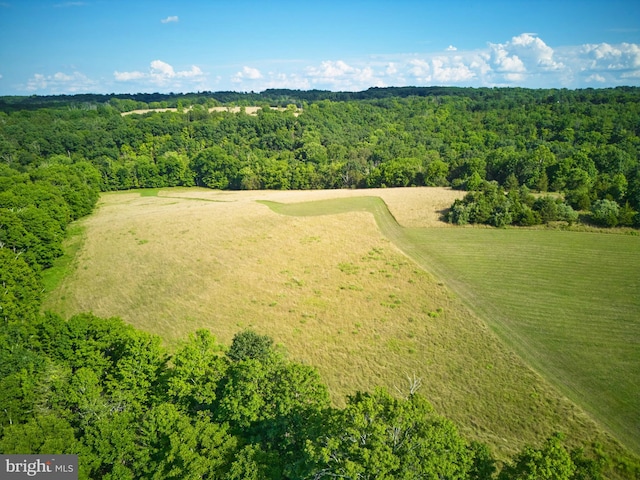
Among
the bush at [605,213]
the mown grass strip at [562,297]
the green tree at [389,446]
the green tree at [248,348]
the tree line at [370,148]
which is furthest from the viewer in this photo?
the tree line at [370,148]

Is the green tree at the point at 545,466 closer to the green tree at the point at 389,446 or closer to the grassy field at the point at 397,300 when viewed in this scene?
the green tree at the point at 389,446

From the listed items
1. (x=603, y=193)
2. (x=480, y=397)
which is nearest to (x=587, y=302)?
(x=480, y=397)

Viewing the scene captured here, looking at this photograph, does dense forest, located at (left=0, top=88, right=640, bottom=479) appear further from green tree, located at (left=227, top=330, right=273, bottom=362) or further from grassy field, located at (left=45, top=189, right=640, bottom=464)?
grassy field, located at (left=45, top=189, right=640, bottom=464)

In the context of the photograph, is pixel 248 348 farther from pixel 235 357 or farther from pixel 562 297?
pixel 562 297

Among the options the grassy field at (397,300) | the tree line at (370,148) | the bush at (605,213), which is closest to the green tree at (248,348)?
the grassy field at (397,300)

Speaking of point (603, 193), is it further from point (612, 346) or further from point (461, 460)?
point (461, 460)
